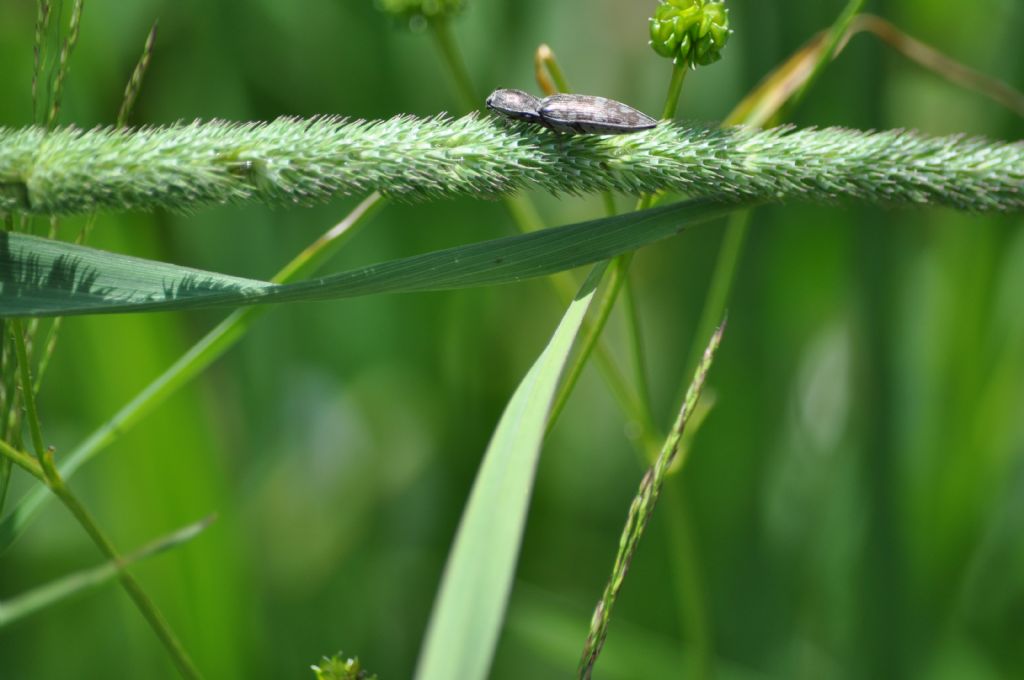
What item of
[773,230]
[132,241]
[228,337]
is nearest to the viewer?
[228,337]

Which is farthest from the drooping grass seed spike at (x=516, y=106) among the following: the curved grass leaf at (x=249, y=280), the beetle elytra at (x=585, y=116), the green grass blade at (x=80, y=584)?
the green grass blade at (x=80, y=584)

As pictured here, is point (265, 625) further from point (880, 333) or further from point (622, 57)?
point (622, 57)

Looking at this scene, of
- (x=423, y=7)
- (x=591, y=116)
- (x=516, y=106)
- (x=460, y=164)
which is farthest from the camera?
(x=423, y=7)

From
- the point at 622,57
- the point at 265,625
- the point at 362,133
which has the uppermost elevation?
the point at 622,57

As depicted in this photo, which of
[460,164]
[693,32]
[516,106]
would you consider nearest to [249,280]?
[460,164]

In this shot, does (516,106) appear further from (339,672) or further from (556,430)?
(556,430)

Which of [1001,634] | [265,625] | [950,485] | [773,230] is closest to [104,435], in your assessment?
[265,625]
